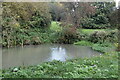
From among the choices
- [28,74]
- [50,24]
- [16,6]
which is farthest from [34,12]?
[28,74]

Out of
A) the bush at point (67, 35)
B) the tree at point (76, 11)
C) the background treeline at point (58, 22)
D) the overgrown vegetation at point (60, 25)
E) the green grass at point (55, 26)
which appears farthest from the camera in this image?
the green grass at point (55, 26)

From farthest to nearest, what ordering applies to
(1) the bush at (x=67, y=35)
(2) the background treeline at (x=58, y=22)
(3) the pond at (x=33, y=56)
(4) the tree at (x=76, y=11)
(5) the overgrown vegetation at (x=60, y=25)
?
1. (4) the tree at (x=76, y=11)
2. (1) the bush at (x=67, y=35)
3. (2) the background treeline at (x=58, y=22)
4. (5) the overgrown vegetation at (x=60, y=25)
5. (3) the pond at (x=33, y=56)

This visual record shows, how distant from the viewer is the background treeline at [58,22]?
5464mm

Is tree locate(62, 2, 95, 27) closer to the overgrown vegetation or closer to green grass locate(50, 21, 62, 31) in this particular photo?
the overgrown vegetation

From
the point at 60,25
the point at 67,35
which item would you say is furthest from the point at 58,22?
the point at 67,35

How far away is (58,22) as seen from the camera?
6055mm

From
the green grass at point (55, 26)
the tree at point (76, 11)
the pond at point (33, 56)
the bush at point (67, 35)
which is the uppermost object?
the tree at point (76, 11)

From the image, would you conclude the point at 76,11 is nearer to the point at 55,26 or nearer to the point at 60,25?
the point at 60,25

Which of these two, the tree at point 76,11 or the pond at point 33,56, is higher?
the tree at point 76,11

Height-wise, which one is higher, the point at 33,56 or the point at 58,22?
the point at 58,22

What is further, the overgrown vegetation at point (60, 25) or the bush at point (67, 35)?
the bush at point (67, 35)

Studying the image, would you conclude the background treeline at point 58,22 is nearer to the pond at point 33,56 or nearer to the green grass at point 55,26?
the green grass at point 55,26

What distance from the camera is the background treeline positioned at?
546 centimetres

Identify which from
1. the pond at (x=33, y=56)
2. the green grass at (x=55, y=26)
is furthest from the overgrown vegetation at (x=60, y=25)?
the pond at (x=33, y=56)
